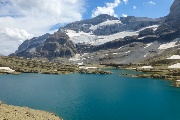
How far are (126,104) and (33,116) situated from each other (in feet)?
123

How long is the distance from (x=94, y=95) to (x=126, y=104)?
19595 mm

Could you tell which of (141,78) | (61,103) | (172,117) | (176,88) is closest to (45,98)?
(61,103)

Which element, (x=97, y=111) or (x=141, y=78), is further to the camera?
(x=141, y=78)

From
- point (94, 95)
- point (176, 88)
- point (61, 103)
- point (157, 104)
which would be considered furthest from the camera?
point (176, 88)

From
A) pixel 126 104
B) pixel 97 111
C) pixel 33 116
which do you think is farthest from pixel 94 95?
→ pixel 33 116

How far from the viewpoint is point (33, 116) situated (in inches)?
2435

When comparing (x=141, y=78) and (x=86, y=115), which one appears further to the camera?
(x=141, y=78)

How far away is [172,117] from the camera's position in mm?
76438

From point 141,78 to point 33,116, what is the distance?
125011 mm

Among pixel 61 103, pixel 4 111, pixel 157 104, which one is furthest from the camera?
pixel 157 104

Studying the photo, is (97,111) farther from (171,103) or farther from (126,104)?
(171,103)

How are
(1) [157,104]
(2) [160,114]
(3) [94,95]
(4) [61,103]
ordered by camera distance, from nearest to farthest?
(2) [160,114] → (4) [61,103] → (1) [157,104] → (3) [94,95]

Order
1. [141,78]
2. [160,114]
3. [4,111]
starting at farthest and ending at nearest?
[141,78] < [160,114] < [4,111]

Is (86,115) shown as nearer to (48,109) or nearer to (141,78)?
(48,109)
